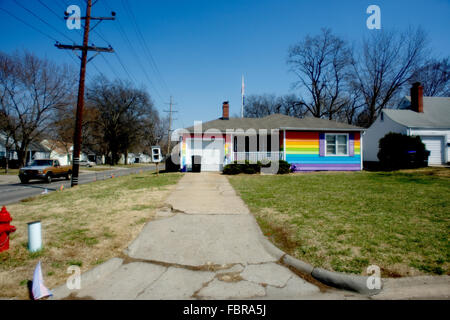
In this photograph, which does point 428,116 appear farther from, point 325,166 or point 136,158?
point 136,158

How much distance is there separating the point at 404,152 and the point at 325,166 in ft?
18.4

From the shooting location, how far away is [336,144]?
683 inches

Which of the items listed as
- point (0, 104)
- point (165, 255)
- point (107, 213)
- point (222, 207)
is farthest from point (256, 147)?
point (0, 104)

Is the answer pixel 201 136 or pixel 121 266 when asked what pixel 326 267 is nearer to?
pixel 121 266

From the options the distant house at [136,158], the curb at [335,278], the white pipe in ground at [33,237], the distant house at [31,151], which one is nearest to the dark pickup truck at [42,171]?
the white pipe in ground at [33,237]

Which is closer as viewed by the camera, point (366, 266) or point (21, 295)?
point (21, 295)

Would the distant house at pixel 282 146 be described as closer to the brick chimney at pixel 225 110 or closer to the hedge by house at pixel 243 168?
the hedge by house at pixel 243 168

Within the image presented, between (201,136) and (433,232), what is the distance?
47.3 ft

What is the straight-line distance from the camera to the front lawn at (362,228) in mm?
3498

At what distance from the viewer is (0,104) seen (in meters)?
25.4

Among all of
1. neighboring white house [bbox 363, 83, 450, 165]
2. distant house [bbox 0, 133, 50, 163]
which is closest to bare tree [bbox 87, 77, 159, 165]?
distant house [bbox 0, 133, 50, 163]

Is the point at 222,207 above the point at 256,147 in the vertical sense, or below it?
below

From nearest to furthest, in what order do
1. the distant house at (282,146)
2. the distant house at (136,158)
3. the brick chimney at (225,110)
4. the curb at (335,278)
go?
the curb at (335,278), the distant house at (282,146), the brick chimney at (225,110), the distant house at (136,158)

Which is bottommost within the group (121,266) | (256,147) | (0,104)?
(121,266)
